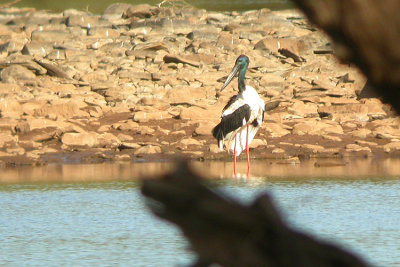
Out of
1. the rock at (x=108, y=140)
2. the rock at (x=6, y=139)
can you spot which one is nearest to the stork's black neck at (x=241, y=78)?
the rock at (x=108, y=140)

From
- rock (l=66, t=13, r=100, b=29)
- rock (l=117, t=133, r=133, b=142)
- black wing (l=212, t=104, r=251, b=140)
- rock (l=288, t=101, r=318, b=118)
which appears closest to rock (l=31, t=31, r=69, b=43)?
rock (l=66, t=13, r=100, b=29)

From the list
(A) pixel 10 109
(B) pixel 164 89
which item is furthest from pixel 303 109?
(A) pixel 10 109

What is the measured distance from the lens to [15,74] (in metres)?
18.5

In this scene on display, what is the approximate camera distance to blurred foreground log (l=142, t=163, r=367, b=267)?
96 centimetres

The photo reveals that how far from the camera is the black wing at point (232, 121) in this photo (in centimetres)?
1314

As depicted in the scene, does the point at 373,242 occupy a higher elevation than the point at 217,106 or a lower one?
lower

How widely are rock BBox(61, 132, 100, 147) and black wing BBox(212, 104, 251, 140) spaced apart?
197cm

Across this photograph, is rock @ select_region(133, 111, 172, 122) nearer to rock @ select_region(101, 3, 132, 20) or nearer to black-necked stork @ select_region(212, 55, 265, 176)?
black-necked stork @ select_region(212, 55, 265, 176)

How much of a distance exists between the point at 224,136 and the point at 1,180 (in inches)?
127

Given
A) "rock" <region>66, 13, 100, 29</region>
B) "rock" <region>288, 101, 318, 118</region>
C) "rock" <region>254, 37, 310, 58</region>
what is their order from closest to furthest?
1. "rock" <region>288, 101, 318, 118</region>
2. "rock" <region>254, 37, 310, 58</region>
3. "rock" <region>66, 13, 100, 29</region>

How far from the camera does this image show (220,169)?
12625mm

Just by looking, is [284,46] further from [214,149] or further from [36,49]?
[214,149]

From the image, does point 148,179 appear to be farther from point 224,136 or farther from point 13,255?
point 224,136

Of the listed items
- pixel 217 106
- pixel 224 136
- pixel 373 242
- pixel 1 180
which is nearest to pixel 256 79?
pixel 217 106
